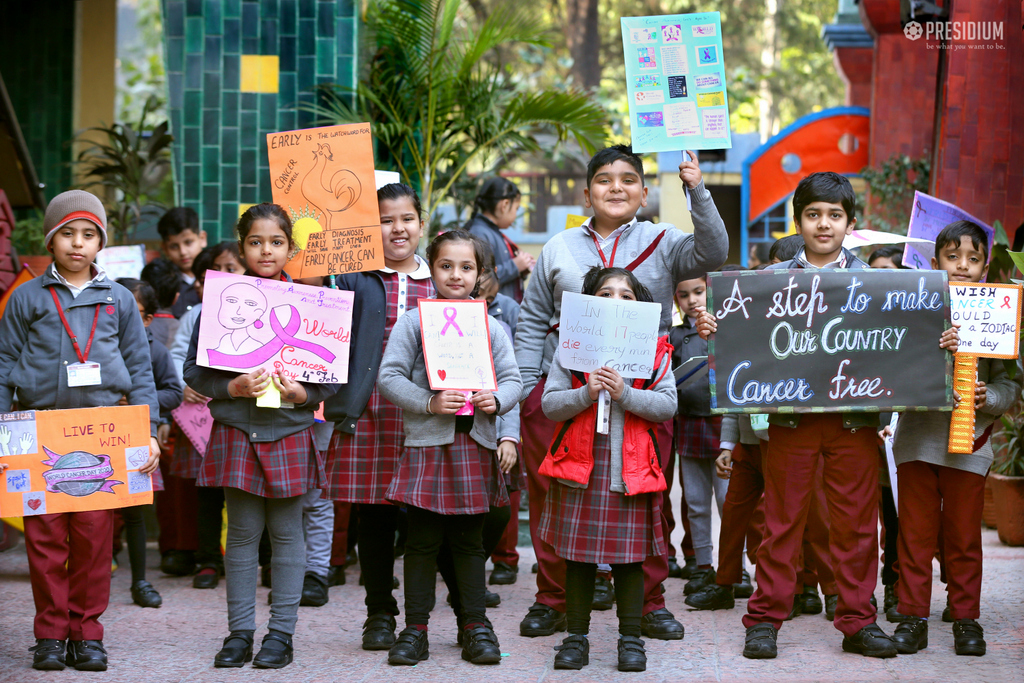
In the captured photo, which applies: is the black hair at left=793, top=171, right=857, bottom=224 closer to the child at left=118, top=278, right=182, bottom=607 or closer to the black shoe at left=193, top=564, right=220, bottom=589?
the child at left=118, top=278, right=182, bottom=607

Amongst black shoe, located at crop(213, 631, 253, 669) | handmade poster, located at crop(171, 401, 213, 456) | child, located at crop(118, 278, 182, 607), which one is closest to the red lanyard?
child, located at crop(118, 278, 182, 607)

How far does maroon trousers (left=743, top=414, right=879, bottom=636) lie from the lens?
3.96 m

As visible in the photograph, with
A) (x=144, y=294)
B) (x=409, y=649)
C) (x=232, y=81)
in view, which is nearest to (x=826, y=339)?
(x=409, y=649)

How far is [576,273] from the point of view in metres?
4.27

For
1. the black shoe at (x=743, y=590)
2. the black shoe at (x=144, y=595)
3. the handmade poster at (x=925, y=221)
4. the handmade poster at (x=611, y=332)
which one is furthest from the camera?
the black shoe at (x=743, y=590)

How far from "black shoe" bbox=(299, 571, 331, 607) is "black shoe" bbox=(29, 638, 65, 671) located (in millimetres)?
1241

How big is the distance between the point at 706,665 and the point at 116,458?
2.50m

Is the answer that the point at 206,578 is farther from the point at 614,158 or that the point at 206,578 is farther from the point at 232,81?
the point at 232,81

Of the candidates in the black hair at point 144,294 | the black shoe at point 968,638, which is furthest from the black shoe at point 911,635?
the black hair at point 144,294

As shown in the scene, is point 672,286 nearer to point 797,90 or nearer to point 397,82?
point 397,82

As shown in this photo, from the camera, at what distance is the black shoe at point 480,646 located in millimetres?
3887

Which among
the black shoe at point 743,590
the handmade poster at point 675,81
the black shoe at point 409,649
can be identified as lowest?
the black shoe at point 743,590

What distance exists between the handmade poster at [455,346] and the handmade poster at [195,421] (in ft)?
6.81

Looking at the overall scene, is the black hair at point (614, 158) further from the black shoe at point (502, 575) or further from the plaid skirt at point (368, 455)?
the black shoe at point (502, 575)
